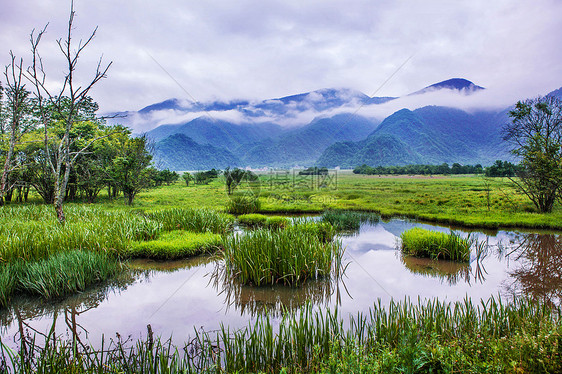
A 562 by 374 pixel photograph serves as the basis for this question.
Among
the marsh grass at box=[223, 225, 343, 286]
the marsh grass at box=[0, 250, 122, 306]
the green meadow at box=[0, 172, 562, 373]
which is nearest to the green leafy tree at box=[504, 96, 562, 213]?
the green meadow at box=[0, 172, 562, 373]

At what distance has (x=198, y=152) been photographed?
156 meters

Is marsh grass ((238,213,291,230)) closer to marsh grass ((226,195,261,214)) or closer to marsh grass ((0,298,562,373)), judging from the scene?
marsh grass ((226,195,261,214))

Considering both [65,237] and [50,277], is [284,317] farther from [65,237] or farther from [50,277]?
[65,237]

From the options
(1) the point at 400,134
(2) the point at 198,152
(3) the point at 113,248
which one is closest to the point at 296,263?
(3) the point at 113,248

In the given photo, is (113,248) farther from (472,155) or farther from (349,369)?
(472,155)

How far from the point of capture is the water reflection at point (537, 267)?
6.67m

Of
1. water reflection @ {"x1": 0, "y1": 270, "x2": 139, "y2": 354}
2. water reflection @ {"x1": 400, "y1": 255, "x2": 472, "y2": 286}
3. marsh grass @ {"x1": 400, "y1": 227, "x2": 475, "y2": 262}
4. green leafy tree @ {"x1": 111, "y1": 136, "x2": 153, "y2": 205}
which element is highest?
green leafy tree @ {"x1": 111, "y1": 136, "x2": 153, "y2": 205}

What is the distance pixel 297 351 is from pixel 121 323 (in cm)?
361

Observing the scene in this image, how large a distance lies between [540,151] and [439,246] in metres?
12.7

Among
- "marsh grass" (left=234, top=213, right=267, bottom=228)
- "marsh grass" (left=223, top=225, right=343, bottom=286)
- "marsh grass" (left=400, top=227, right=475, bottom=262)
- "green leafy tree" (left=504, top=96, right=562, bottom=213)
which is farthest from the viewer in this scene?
"marsh grass" (left=234, top=213, right=267, bottom=228)

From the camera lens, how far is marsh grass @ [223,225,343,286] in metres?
7.23

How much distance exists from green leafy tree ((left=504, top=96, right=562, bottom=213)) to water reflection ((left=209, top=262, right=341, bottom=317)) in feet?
48.1

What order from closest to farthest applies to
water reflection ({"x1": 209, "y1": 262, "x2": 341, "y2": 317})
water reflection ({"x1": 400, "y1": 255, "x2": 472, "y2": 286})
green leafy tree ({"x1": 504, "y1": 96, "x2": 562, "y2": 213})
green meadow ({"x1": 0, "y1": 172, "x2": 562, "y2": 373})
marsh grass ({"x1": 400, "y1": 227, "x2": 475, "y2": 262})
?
green meadow ({"x1": 0, "y1": 172, "x2": 562, "y2": 373}) < water reflection ({"x1": 209, "y1": 262, "x2": 341, "y2": 317}) < water reflection ({"x1": 400, "y1": 255, "x2": 472, "y2": 286}) < marsh grass ({"x1": 400, "y1": 227, "x2": 475, "y2": 262}) < green leafy tree ({"x1": 504, "y1": 96, "x2": 562, "y2": 213})

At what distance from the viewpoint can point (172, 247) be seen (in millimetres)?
9547
